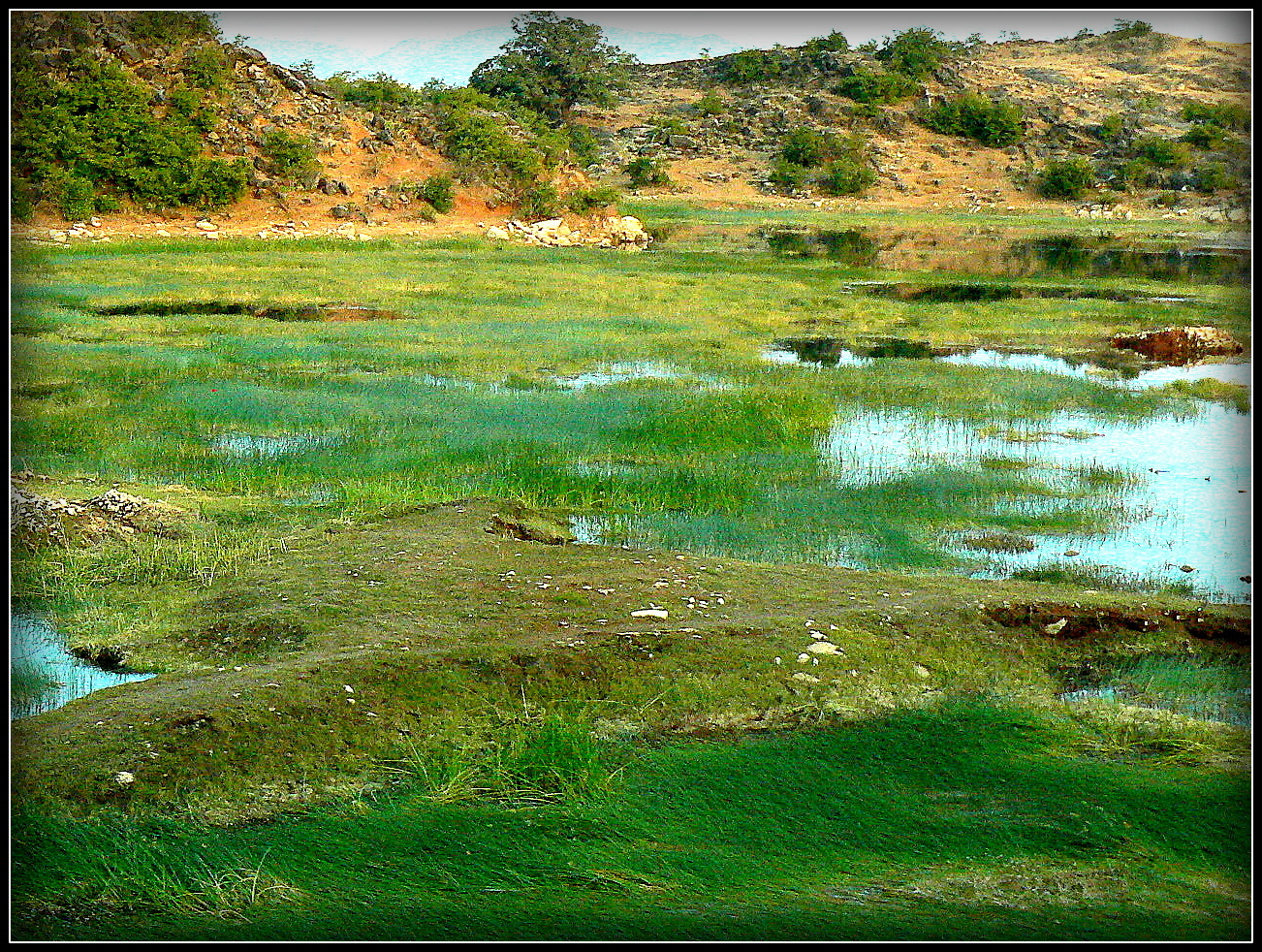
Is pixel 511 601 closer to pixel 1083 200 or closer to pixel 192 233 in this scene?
pixel 192 233

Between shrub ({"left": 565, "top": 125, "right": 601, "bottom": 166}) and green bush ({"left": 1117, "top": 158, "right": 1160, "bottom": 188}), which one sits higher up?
shrub ({"left": 565, "top": 125, "right": 601, "bottom": 166})

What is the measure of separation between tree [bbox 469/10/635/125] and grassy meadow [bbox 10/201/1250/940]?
5705 centimetres

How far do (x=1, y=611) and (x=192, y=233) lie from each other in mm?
34784

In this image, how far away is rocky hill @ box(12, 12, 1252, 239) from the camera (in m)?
39.9

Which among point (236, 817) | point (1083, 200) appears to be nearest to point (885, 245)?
point (1083, 200)

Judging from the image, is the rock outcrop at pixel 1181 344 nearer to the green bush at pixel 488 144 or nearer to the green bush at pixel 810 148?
the green bush at pixel 488 144

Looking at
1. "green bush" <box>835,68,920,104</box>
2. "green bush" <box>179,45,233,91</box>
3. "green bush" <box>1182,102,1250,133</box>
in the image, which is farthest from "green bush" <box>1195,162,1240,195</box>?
"green bush" <box>179,45,233,91</box>

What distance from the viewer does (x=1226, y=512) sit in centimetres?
1105

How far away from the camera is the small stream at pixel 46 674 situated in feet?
21.6

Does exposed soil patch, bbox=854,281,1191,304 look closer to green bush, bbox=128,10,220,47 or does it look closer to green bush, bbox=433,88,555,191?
green bush, bbox=433,88,555,191

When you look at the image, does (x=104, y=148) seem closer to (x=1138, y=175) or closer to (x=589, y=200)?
(x=589, y=200)

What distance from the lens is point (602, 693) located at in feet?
20.6

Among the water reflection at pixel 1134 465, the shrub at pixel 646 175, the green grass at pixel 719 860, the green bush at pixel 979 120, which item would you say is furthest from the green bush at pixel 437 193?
the green bush at pixel 979 120

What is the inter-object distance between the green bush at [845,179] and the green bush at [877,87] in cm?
1352
